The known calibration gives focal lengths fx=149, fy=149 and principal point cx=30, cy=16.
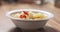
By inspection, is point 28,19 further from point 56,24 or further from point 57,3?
point 57,3

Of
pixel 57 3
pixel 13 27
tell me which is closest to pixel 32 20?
pixel 13 27

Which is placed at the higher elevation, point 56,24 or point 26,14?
point 26,14

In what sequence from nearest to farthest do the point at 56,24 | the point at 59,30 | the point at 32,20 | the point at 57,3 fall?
the point at 32,20
the point at 59,30
the point at 56,24
the point at 57,3

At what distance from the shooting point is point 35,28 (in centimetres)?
79

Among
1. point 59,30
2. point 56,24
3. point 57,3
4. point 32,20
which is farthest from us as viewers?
point 57,3

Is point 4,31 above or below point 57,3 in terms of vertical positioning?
above

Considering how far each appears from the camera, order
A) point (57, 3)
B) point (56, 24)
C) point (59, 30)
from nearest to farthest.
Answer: point (59, 30) → point (56, 24) → point (57, 3)

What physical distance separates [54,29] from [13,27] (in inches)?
9.2

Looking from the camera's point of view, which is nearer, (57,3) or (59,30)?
(59,30)

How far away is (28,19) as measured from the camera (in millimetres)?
750

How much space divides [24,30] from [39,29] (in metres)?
0.08

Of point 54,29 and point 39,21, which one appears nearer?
point 39,21

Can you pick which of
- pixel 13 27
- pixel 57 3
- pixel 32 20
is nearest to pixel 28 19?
pixel 32 20

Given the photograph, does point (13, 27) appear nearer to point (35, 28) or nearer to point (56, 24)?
point (35, 28)
